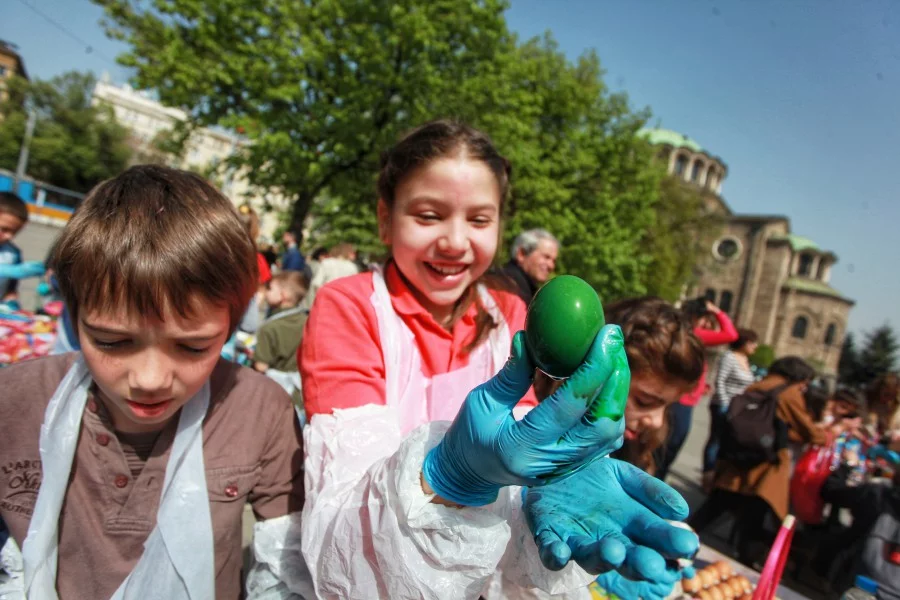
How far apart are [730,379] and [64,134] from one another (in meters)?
40.5

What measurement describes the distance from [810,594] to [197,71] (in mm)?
12243

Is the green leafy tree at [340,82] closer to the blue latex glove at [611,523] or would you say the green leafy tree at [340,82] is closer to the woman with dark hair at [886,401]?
the woman with dark hair at [886,401]

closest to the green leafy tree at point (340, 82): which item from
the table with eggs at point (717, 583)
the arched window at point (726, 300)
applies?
the table with eggs at point (717, 583)

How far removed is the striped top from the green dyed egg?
4.75m

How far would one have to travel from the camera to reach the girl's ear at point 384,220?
53.6 inches

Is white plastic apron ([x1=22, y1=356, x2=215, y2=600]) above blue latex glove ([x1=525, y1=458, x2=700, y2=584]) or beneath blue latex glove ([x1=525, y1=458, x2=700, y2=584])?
beneath

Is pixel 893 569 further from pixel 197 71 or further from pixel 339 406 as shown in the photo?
pixel 197 71

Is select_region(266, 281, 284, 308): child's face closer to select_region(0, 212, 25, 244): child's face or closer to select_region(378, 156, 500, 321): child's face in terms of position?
select_region(0, 212, 25, 244): child's face

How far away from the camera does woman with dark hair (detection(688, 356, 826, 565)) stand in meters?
3.69

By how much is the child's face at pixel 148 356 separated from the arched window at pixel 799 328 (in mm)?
50007

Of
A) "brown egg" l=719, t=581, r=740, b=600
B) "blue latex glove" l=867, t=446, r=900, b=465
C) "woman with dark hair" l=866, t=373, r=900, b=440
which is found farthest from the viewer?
"woman with dark hair" l=866, t=373, r=900, b=440

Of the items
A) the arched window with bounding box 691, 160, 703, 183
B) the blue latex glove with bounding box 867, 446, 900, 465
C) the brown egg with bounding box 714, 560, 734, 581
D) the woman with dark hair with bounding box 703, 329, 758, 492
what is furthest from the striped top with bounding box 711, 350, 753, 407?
the arched window with bounding box 691, 160, 703, 183

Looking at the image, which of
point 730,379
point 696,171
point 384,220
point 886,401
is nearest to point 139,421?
point 384,220

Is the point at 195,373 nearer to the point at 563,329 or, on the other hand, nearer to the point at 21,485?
the point at 21,485
